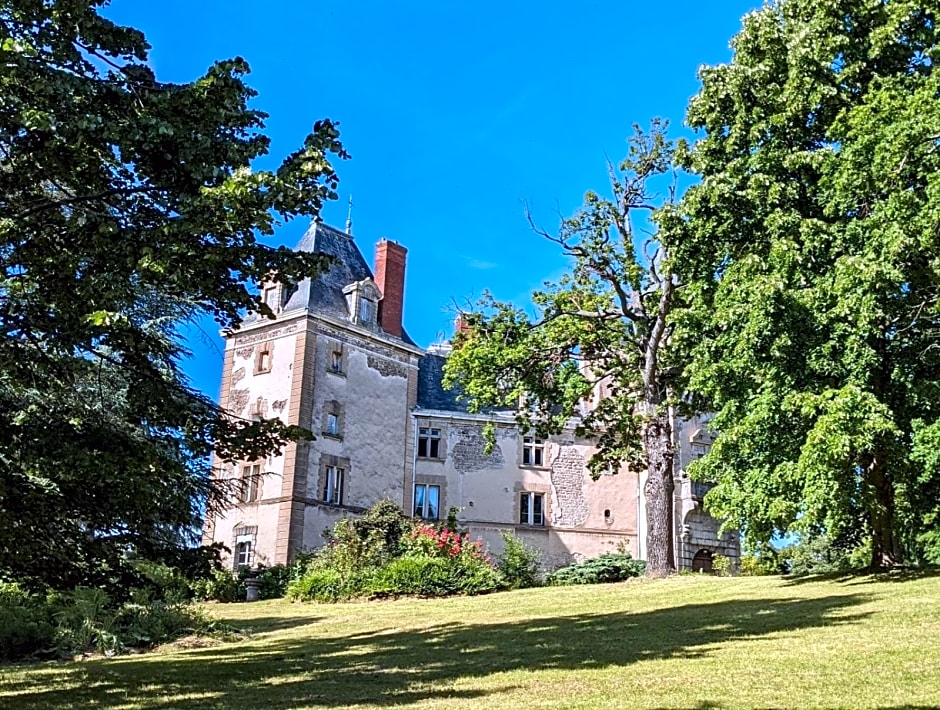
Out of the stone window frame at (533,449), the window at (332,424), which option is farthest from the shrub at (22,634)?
the stone window frame at (533,449)

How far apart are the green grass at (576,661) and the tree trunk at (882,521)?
997 mm

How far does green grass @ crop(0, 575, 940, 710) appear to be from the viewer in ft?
24.6

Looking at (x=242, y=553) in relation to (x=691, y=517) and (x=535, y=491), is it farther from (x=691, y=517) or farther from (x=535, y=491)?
(x=691, y=517)

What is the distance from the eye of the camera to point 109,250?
24.2 feet

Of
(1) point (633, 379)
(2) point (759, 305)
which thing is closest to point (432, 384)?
(1) point (633, 379)

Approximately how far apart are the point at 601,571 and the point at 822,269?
39.8 ft

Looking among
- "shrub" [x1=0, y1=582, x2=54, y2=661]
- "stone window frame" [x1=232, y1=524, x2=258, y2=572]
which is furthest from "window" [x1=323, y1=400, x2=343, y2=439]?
"shrub" [x1=0, y1=582, x2=54, y2=661]

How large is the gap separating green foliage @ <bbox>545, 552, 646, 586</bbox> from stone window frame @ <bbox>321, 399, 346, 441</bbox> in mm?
9622

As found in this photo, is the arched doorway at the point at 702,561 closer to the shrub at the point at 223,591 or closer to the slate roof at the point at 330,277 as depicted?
the slate roof at the point at 330,277

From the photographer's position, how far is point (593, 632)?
39.7ft

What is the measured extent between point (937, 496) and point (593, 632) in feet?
26.9

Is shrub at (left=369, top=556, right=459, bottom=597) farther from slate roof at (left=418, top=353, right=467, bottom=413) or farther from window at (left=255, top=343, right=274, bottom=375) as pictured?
slate roof at (left=418, top=353, right=467, bottom=413)

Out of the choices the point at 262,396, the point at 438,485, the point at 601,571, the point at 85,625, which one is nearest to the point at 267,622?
the point at 85,625

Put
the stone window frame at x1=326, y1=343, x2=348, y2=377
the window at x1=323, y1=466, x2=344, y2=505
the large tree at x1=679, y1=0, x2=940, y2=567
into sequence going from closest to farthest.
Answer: the large tree at x1=679, y1=0, x2=940, y2=567 → the window at x1=323, y1=466, x2=344, y2=505 → the stone window frame at x1=326, y1=343, x2=348, y2=377
